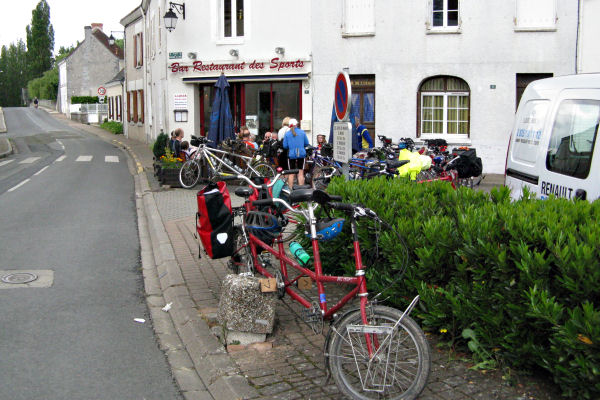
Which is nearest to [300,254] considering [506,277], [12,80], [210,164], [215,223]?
[215,223]

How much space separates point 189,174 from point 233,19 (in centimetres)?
732

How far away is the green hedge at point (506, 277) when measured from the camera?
3627mm

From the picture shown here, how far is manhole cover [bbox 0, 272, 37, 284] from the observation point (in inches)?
290

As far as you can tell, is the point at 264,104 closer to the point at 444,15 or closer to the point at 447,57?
the point at 447,57

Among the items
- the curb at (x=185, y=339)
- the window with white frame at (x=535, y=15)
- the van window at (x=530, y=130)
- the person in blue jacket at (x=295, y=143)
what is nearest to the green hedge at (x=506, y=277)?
the van window at (x=530, y=130)

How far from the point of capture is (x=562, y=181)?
607 cm

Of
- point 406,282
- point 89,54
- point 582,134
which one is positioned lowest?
point 406,282

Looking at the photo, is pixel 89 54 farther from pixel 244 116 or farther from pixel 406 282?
pixel 406 282

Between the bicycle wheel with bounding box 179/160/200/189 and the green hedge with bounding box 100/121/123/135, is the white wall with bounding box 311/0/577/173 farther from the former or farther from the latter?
the green hedge with bounding box 100/121/123/135

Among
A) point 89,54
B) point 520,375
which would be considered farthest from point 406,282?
point 89,54

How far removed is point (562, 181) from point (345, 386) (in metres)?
3.34

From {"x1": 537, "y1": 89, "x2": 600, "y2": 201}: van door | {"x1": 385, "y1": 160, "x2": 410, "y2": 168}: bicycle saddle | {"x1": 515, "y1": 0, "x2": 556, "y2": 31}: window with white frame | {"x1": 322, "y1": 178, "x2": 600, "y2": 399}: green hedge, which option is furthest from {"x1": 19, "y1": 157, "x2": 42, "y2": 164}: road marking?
{"x1": 537, "y1": 89, "x2": 600, "y2": 201}: van door

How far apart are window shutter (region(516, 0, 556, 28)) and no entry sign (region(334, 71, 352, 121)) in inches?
529

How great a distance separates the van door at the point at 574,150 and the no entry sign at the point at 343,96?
208cm
